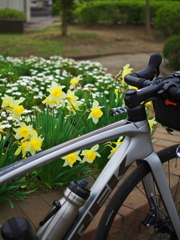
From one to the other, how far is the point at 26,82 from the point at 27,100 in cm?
75

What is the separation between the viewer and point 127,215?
227 centimetres

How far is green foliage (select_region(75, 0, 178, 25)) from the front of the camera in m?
18.9

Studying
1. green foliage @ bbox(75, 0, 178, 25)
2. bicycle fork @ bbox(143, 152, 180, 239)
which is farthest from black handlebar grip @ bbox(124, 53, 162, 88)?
green foliage @ bbox(75, 0, 178, 25)

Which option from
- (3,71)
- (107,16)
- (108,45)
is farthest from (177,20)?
(3,71)

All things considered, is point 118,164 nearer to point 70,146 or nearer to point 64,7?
point 70,146

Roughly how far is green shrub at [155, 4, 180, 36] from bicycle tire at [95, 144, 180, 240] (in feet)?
44.0

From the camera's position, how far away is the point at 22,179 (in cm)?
231

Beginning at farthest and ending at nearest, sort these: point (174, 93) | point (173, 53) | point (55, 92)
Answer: point (173, 53)
point (55, 92)
point (174, 93)

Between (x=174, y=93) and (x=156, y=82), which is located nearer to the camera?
(x=174, y=93)

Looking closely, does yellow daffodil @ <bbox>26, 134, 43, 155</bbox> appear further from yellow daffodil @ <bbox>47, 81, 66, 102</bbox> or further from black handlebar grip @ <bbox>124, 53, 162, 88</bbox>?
black handlebar grip @ <bbox>124, 53, 162, 88</bbox>

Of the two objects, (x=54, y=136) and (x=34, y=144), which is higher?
(x=34, y=144)

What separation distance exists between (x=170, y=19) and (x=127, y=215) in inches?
540

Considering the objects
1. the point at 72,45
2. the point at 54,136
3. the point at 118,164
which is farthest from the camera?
the point at 72,45

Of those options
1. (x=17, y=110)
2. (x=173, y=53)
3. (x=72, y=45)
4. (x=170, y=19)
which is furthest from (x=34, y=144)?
(x=170, y=19)
